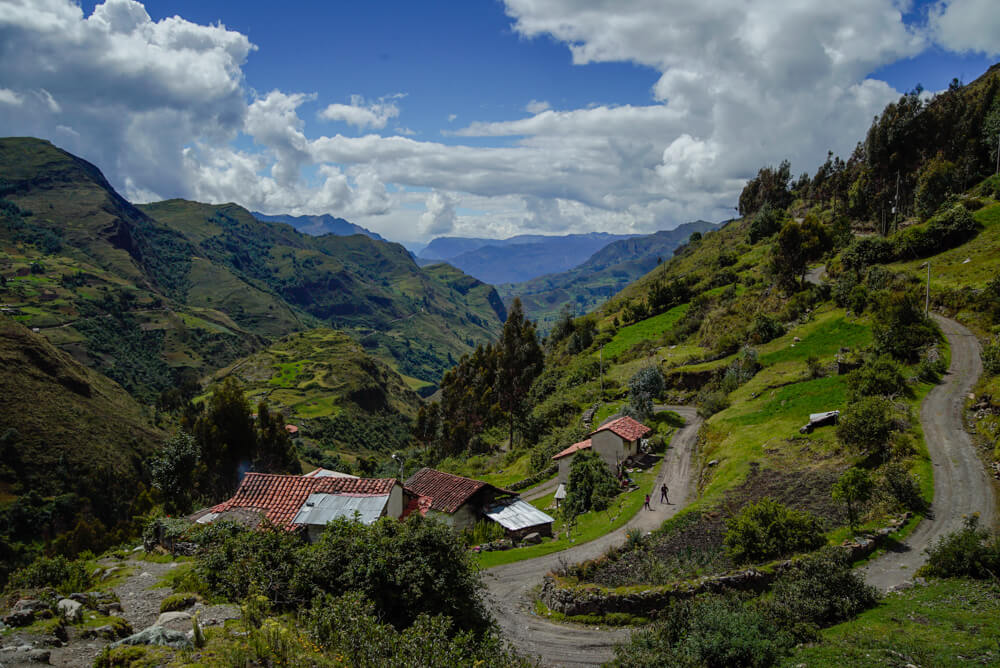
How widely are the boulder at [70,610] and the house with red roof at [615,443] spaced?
103 ft

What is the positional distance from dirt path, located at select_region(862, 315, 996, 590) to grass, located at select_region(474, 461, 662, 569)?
44.2 ft

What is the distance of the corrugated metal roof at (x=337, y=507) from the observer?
23.5 meters

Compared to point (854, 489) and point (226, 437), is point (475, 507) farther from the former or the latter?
point (226, 437)

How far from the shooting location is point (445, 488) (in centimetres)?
3288

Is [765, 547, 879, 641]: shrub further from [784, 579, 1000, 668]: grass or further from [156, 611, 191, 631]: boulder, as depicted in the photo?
[156, 611, 191, 631]: boulder

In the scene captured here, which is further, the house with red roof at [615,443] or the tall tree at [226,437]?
the tall tree at [226,437]

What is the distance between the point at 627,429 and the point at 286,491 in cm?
2426

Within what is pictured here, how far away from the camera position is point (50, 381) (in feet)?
264

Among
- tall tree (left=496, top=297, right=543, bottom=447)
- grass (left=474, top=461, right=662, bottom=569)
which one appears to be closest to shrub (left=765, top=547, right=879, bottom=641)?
grass (left=474, top=461, right=662, bottom=569)

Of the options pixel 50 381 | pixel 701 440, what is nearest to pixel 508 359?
pixel 701 440

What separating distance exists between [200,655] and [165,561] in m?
13.5

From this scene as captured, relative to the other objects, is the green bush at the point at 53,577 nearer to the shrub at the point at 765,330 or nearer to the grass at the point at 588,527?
the grass at the point at 588,527

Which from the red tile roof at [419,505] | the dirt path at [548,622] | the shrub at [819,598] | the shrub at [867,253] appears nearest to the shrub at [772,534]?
the shrub at [819,598]

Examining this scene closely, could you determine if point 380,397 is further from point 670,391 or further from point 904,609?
point 904,609
